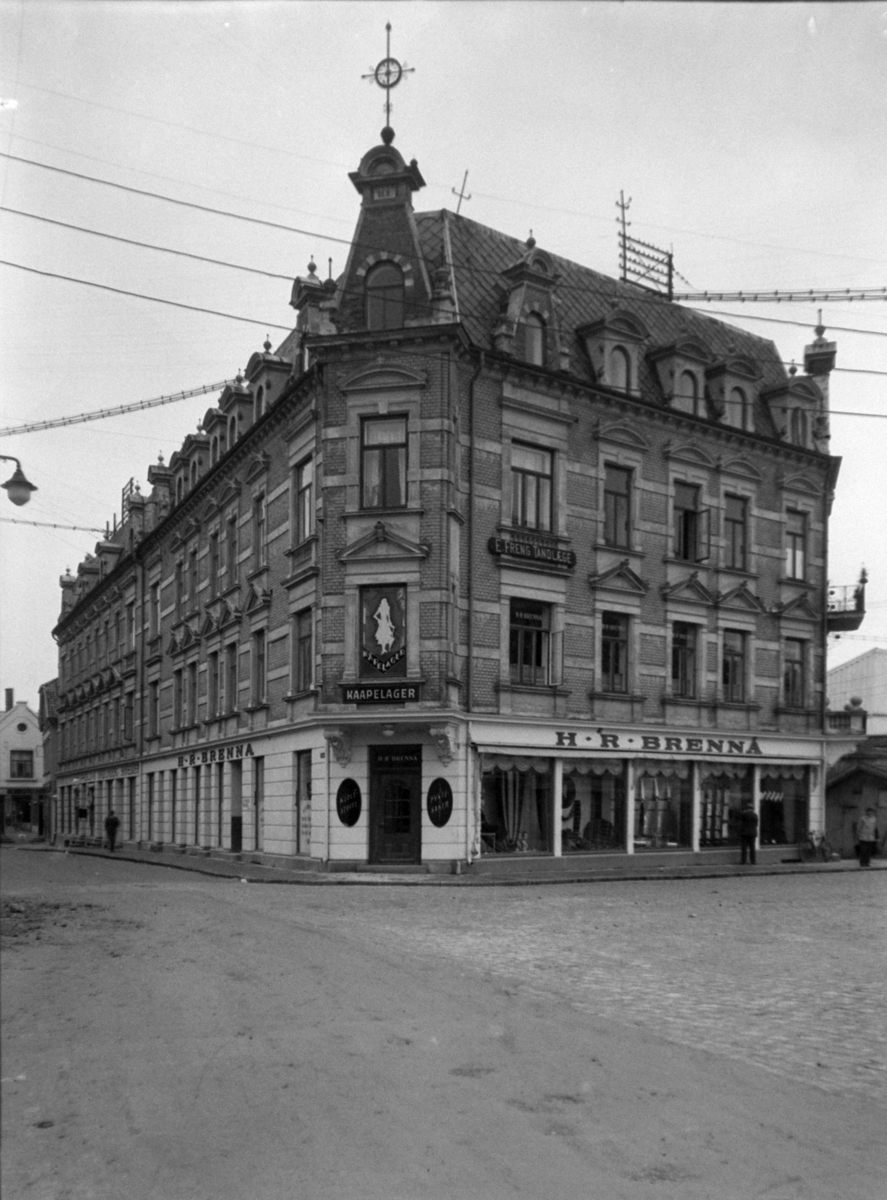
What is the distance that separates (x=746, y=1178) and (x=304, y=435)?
24542 millimetres

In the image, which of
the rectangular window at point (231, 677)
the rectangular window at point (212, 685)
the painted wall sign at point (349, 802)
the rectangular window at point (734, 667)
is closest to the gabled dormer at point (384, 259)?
the painted wall sign at point (349, 802)

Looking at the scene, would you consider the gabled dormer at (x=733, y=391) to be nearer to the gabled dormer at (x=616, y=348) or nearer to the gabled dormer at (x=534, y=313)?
the gabled dormer at (x=616, y=348)

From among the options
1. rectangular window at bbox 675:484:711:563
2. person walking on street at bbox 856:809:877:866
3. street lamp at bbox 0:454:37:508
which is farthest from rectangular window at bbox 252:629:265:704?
street lamp at bbox 0:454:37:508

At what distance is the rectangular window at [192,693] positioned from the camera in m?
38.9

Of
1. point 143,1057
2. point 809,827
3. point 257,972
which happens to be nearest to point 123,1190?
point 143,1057

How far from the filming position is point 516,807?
27.5m

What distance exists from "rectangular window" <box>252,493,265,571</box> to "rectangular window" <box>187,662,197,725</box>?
7778 mm

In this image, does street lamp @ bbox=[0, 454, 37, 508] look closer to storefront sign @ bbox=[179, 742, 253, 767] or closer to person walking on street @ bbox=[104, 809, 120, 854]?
person walking on street @ bbox=[104, 809, 120, 854]

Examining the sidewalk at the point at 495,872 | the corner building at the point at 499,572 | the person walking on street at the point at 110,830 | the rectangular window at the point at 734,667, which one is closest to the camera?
the person walking on street at the point at 110,830

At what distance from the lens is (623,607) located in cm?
2998

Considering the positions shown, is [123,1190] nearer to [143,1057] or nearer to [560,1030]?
[143,1057]

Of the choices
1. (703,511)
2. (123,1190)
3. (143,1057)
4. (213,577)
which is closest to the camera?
(123,1190)

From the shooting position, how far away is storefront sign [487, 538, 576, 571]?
89.8 ft

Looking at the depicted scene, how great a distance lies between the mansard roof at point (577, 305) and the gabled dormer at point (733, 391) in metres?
0.22
